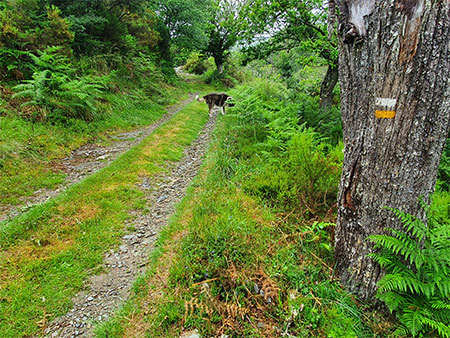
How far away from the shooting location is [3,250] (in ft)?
10.1

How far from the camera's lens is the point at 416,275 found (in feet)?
6.32

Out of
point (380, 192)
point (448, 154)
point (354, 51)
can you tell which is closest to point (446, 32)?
point (354, 51)

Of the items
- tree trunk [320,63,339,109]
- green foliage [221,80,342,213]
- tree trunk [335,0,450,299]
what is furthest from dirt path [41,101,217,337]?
tree trunk [320,63,339,109]

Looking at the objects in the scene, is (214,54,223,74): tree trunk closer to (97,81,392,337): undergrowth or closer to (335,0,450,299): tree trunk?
(97,81,392,337): undergrowth

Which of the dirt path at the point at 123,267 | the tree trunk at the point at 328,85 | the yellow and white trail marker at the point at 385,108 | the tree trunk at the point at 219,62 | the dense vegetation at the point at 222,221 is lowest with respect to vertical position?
the dirt path at the point at 123,267

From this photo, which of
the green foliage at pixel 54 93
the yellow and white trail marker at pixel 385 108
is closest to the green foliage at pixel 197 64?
the green foliage at pixel 54 93

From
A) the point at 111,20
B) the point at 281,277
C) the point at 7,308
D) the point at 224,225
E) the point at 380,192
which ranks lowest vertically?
the point at 7,308

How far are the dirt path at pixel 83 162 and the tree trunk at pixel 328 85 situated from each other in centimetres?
646

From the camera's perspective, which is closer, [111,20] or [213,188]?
[213,188]

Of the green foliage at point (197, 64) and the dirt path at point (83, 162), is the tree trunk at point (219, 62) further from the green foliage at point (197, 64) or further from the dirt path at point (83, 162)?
the dirt path at point (83, 162)

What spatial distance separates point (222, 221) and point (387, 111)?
218cm

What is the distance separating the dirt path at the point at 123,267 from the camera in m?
2.40

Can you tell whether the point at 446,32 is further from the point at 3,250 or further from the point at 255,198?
the point at 3,250

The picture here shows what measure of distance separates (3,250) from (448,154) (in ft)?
26.1
